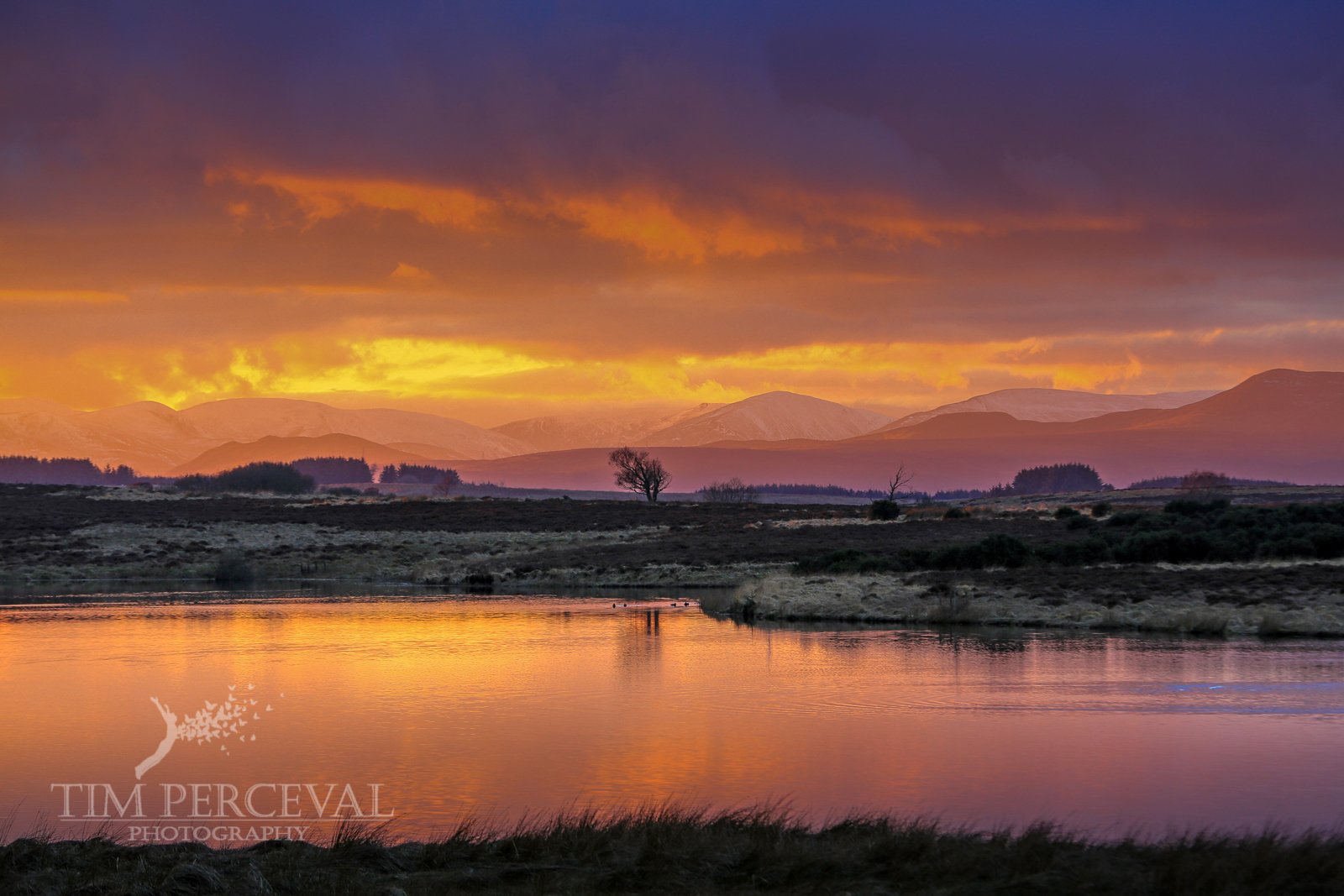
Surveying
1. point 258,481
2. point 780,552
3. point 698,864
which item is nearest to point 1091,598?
point 780,552

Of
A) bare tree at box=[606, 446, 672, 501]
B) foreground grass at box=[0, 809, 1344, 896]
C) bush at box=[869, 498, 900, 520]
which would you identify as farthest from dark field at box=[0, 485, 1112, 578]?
foreground grass at box=[0, 809, 1344, 896]

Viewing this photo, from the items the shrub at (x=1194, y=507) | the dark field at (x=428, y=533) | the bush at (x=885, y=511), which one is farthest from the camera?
the bush at (x=885, y=511)

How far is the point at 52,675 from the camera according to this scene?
88.8ft

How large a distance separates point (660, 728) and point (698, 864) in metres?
9.28

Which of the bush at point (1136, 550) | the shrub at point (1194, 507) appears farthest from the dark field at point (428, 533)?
the bush at point (1136, 550)

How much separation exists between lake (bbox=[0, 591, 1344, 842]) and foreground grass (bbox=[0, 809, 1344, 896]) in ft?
6.04

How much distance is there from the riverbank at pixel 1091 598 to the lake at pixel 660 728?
7.04 ft

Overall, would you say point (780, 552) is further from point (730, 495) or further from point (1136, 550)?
point (730, 495)

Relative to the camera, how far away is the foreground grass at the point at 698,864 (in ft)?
34.3

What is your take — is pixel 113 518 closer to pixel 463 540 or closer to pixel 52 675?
pixel 463 540

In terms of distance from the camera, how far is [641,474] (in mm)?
132750

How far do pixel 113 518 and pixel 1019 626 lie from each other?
67170 mm

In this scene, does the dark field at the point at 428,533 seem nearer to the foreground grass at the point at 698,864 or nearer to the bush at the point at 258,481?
the bush at the point at 258,481

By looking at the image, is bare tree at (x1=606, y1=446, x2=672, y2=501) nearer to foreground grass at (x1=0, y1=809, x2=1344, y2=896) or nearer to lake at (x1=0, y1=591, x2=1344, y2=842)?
lake at (x1=0, y1=591, x2=1344, y2=842)
